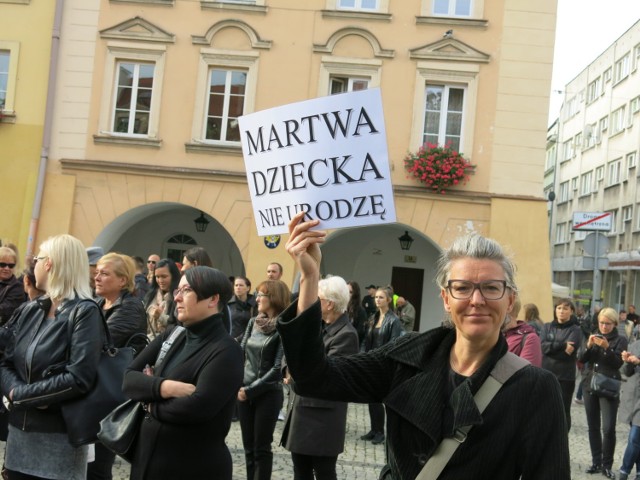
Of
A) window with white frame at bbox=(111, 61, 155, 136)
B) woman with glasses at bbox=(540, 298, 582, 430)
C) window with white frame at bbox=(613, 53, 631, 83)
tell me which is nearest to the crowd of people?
woman with glasses at bbox=(540, 298, 582, 430)

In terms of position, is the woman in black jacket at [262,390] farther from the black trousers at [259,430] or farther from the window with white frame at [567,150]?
the window with white frame at [567,150]

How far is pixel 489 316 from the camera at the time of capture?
2721mm

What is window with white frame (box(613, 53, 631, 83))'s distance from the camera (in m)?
46.1

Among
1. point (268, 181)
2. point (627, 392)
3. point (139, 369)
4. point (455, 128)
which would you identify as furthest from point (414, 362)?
point (455, 128)

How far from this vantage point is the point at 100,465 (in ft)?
18.2

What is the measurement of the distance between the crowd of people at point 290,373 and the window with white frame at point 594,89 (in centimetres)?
4540

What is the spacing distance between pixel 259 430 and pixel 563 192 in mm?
55856

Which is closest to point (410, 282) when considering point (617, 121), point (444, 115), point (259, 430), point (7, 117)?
point (444, 115)

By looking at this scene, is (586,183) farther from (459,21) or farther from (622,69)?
(459,21)

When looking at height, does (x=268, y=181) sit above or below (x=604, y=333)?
above

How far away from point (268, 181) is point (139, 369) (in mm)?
1576

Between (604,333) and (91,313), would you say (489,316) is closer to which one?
(91,313)

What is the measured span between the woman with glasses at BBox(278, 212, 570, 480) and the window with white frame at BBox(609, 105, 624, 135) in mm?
46462

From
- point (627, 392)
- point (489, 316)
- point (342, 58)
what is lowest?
point (627, 392)
